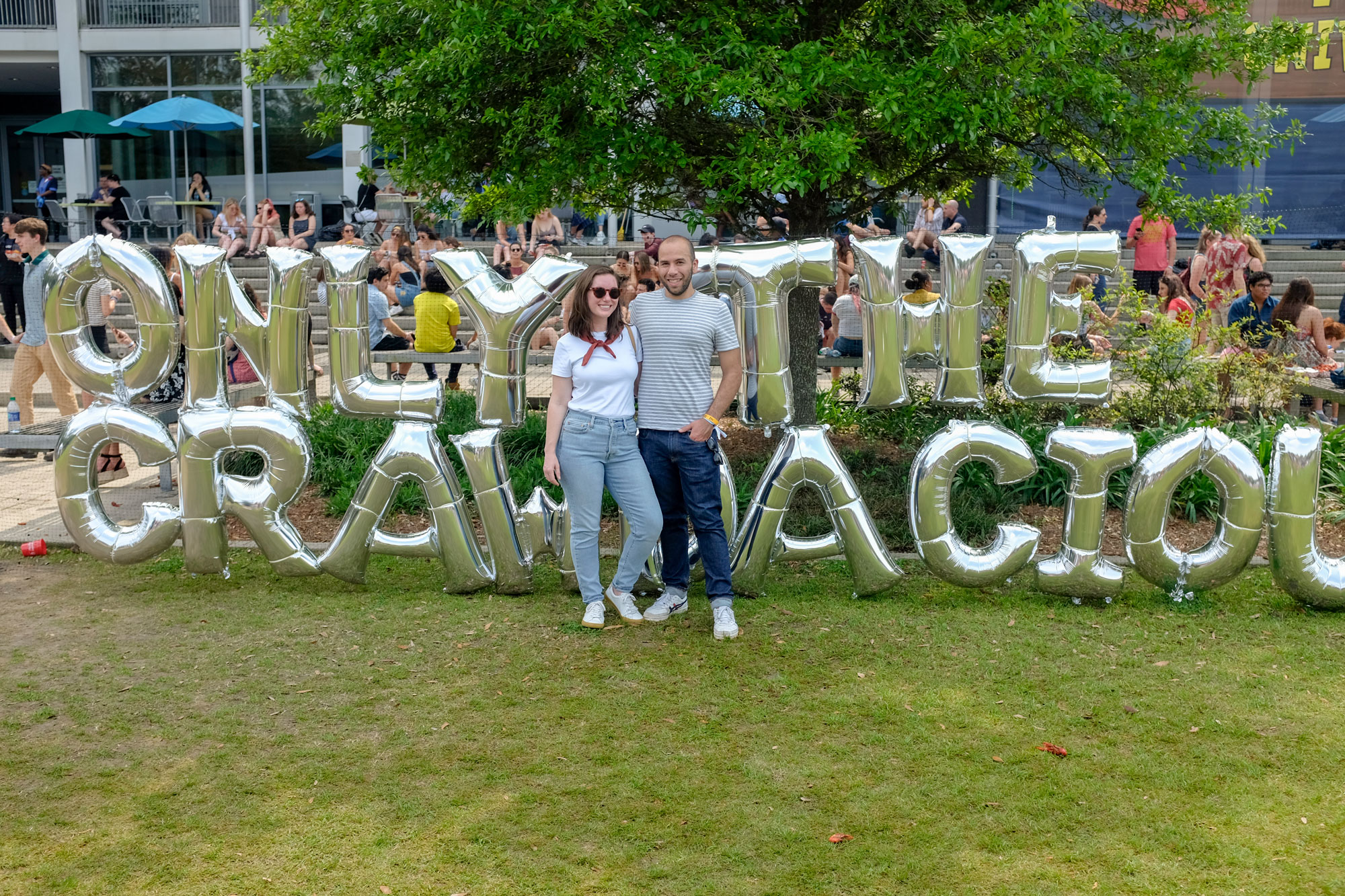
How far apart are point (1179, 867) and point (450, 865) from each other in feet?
7.13

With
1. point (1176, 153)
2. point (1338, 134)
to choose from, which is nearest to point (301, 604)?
point (1176, 153)

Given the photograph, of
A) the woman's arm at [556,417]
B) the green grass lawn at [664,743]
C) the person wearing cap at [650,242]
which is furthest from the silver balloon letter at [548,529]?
the person wearing cap at [650,242]

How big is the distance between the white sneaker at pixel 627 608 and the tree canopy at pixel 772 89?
2212mm

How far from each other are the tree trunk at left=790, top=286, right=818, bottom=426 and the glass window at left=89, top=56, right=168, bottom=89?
20.8 m

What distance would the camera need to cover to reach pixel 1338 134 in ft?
70.5

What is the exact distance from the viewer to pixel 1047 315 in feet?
20.7

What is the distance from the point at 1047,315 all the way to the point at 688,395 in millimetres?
1927

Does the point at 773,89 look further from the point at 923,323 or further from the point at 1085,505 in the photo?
the point at 1085,505

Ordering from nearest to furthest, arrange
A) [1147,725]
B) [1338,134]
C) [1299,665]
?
[1147,725]
[1299,665]
[1338,134]

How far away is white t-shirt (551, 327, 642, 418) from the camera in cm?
565

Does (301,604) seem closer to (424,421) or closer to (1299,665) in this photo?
(424,421)

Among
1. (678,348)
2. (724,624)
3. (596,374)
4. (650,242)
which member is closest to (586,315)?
(596,374)

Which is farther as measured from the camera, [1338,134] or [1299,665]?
[1338,134]

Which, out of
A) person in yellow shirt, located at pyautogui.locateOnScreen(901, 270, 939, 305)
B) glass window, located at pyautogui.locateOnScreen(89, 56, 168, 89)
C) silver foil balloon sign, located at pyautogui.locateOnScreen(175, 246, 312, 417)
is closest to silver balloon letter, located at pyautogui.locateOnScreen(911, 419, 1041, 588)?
silver foil balloon sign, located at pyautogui.locateOnScreen(175, 246, 312, 417)
